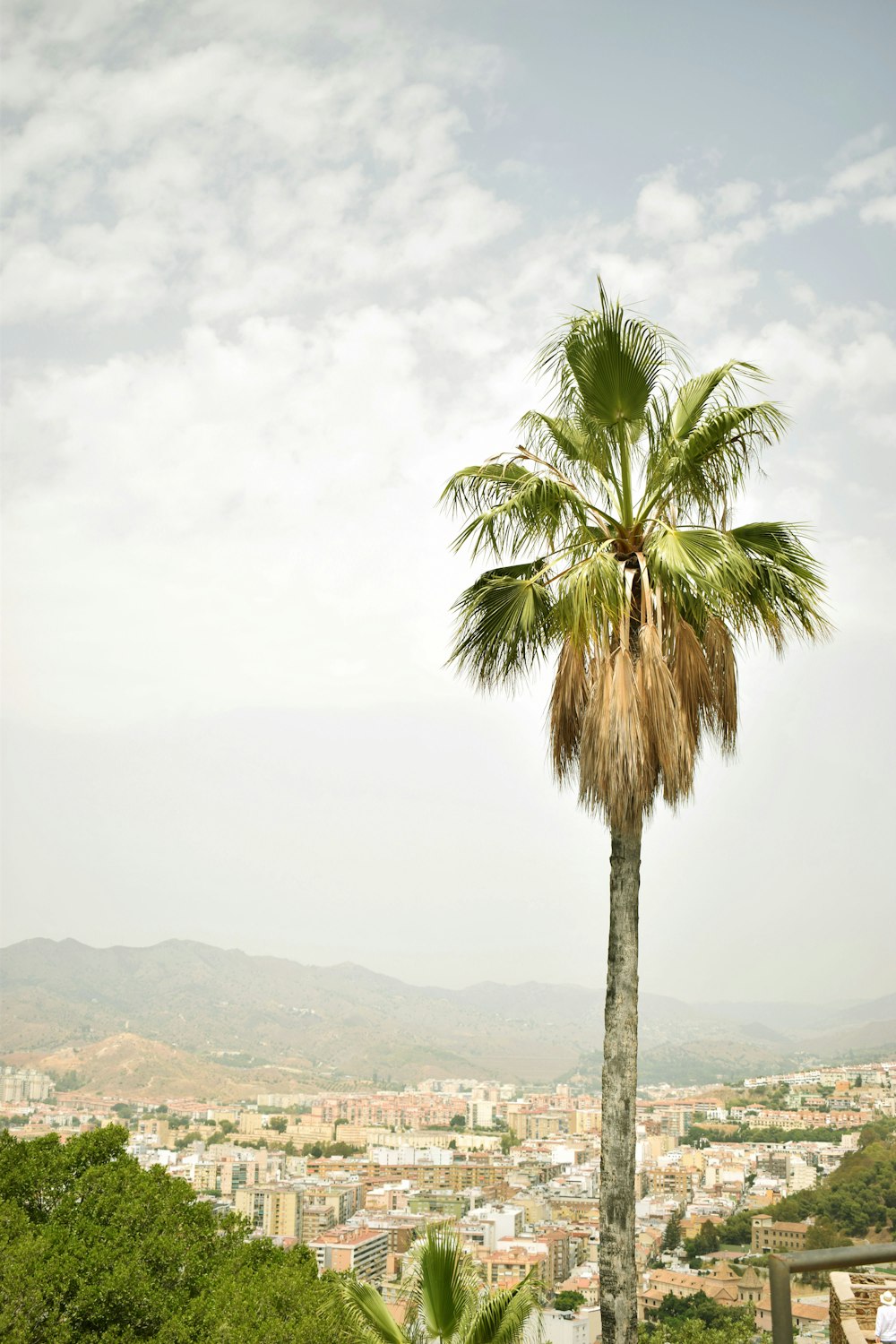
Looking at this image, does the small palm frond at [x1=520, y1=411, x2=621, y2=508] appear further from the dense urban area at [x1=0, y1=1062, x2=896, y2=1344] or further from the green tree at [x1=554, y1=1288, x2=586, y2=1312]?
the green tree at [x1=554, y1=1288, x2=586, y2=1312]

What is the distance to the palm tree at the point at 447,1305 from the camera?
5230 mm

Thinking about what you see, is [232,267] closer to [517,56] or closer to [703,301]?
[703,301]

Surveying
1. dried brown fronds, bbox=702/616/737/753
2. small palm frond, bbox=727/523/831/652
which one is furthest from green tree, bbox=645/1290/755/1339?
small palm frond, bbox=727/523/831/652

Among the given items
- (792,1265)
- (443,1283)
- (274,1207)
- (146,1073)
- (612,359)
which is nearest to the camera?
(792,1265)

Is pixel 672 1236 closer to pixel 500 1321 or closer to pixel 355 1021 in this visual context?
pixel 500 1321

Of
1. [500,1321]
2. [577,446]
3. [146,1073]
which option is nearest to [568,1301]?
[500,1321]

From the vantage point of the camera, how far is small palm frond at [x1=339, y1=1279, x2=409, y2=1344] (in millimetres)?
5434

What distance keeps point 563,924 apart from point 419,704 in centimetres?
2526

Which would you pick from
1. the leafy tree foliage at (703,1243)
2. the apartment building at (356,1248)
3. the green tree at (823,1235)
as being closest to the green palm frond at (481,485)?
the green tree at (823,1235)

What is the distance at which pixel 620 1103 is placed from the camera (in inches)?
217

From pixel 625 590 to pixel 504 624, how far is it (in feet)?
2.68

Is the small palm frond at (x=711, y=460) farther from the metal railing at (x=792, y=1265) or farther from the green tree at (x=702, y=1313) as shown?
the green tree at (x=702, y=1313)

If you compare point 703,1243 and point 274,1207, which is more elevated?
point 703,1243

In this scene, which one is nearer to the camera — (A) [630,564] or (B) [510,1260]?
(A) [630,564]
